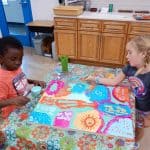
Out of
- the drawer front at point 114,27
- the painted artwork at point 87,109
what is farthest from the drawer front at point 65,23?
the painted artwork at point 87,109

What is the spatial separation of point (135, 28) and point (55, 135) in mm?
2299

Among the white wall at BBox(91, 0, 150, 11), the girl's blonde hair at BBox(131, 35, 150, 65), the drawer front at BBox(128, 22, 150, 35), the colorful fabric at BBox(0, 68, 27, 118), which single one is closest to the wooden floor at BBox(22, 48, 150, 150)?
the white wall at BBox(91, 0, 150, 11)

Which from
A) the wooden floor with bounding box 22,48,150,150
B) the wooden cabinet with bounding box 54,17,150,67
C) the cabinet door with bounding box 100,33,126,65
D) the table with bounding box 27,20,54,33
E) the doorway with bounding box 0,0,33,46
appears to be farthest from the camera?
the doorway with bounding box 0,0,33,46

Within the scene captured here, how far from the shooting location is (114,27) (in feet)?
9.19

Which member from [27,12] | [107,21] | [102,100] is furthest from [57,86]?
[27,12]

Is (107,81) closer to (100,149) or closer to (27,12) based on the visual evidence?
(100,149)

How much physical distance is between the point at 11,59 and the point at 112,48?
7.14 feet

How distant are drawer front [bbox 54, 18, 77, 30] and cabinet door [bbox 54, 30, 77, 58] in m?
0.07

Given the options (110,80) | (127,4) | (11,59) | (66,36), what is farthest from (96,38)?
(11,59)

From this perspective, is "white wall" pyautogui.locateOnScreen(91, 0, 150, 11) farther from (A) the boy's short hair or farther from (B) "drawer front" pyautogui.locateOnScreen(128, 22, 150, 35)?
(A) the boy's short hair

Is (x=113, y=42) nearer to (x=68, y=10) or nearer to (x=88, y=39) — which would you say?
(x=88, y=39)

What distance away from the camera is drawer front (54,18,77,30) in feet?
9.64

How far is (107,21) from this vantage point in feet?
9.15

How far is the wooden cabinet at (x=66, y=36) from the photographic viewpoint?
117 inches
